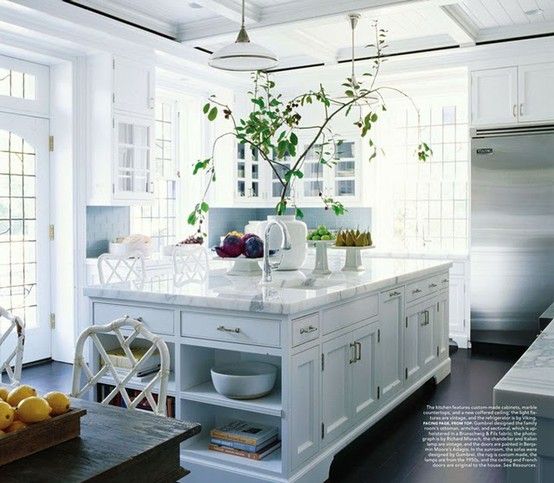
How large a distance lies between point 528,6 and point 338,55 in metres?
1.94

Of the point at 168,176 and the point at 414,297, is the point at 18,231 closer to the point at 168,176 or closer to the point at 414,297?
the point at 168,176

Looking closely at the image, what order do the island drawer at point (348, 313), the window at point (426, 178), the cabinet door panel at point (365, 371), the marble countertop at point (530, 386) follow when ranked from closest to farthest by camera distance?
the marble countertop at point (530, 386), the island drawer at point (348, 313), the cabinet door panel at point (365, 371), the window at point (426, 178)

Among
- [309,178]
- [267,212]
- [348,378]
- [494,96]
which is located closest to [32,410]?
[348,378]

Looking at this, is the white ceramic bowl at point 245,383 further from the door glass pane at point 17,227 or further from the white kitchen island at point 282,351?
the door glass pane at point 17,227

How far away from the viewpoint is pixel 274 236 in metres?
3.62

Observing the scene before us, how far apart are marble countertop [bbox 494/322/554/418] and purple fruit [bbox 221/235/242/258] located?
2.21 meters

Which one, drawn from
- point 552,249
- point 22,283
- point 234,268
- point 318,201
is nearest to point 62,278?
point 22,283

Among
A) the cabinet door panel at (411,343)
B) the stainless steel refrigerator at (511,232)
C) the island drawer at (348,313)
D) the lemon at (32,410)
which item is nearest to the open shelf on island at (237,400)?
the island drawer at (348,313)

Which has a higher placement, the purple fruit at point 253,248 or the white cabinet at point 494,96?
the white cabinet at point 494,96

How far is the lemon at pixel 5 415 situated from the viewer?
1325 millimetres

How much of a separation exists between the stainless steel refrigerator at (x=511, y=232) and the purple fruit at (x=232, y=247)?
3.11 metres

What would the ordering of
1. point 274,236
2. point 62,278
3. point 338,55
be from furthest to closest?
1. point 338,55
2. point 62,278
3. point 274,236

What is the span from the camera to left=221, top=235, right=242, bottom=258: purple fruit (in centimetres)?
351

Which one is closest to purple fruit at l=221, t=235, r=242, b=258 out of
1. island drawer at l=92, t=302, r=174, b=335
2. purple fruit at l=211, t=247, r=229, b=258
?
purple fruit at l=211, t=247, r=229, b=258
